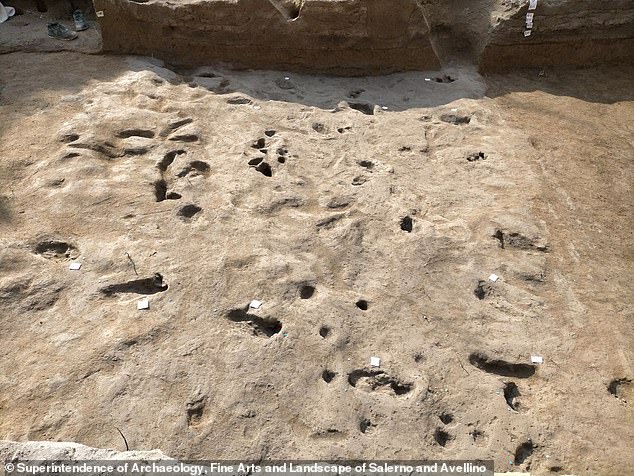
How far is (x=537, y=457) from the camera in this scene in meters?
2.75

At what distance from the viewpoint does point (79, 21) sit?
7105 mm

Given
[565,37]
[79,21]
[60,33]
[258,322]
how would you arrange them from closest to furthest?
[258,322]
[565,37]
[60,33]
[79,21]

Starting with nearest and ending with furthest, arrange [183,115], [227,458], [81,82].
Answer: [227,458], [183,115], [81,82]

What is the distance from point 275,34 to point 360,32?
2.81 feet

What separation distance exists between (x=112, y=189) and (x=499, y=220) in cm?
274

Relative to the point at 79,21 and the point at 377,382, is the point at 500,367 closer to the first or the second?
the point at 377,382

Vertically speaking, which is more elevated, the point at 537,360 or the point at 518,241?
the point at 518,241

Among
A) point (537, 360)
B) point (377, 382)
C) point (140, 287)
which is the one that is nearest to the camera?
point (377, 382)

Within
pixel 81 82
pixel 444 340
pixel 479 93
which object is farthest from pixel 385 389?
pixel 81 82

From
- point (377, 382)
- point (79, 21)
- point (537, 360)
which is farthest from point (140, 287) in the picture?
point (79, 21)

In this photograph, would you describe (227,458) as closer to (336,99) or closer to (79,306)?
(79,306)

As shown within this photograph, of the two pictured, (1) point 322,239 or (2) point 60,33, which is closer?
(1) point 322,239

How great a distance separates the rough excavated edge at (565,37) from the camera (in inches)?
233

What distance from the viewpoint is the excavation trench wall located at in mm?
5762
